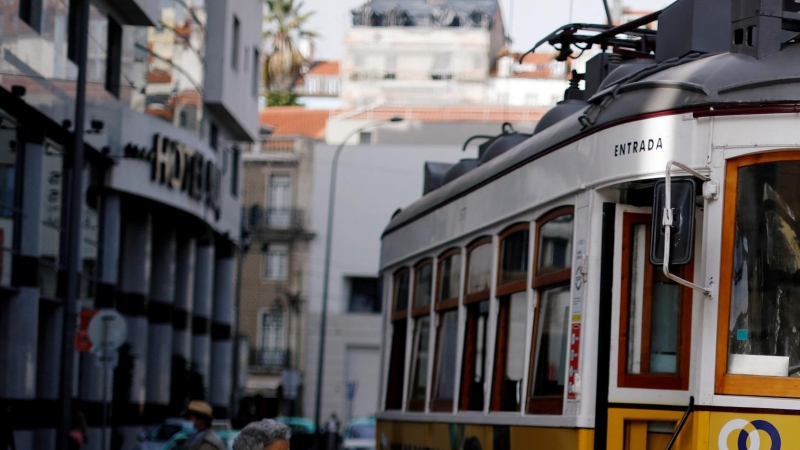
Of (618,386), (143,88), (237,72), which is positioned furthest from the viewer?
(237,72)

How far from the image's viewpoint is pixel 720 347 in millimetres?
6348

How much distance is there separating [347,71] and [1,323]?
6383 centimetres

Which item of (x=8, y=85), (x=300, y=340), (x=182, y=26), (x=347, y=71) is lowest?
(x=300, y=340)

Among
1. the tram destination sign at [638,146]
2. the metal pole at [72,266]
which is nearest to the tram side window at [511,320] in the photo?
the tram destination sign at [638,146]

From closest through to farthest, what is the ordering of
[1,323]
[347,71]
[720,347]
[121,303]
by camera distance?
[720,347], [1,323], [121,303], [347,71]

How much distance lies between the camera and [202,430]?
9633mm

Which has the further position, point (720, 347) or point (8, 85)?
point (8, 85)

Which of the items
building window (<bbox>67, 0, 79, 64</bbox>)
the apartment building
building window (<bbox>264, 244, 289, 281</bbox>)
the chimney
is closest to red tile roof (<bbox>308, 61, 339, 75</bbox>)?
building window (<bbox>264, 244, 289, 281</bbox>)

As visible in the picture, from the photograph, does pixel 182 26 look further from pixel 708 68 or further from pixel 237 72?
pixel 708 68

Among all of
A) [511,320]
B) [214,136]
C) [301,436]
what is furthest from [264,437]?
[214,136]

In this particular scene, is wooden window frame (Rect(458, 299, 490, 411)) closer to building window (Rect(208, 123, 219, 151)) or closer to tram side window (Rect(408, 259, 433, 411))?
tram side window (Rect(408, 259, 433, 411))

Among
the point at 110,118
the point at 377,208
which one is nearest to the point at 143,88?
the point at 110,118

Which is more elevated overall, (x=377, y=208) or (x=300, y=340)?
(x=377, y=208)

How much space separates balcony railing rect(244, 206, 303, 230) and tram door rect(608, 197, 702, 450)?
172 feet
